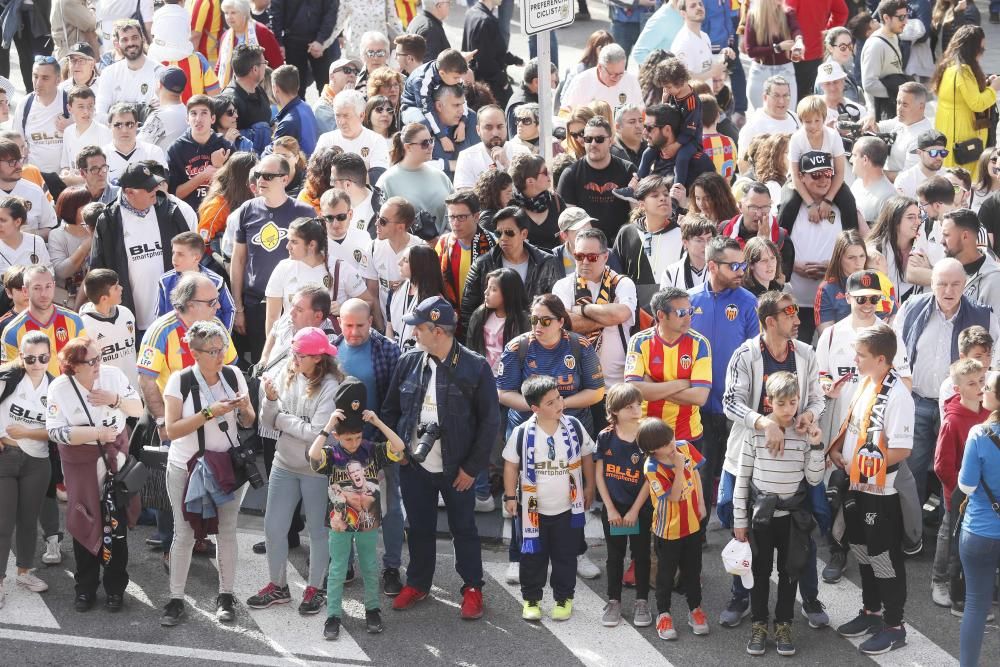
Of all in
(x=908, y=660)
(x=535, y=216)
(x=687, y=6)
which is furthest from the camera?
(x=687, y=6)

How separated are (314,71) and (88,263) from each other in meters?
6.34

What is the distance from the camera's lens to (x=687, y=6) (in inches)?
574

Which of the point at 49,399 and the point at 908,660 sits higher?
the point at 49,399

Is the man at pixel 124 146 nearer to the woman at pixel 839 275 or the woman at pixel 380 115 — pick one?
the woman at pixel 380 115

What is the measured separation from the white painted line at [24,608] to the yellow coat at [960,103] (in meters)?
8.48

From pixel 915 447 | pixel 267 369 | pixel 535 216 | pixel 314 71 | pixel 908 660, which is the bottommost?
pixel 908 660

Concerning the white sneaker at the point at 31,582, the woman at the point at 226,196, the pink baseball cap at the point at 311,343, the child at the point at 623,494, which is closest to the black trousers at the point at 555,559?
the child at the point at 623,494

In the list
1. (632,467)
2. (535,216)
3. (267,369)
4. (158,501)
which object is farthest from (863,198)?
(158,501)

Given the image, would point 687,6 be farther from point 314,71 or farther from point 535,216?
point 535,216

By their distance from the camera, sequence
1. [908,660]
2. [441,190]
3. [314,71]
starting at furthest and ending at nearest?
[314,71]
[441,190]
[908,660]

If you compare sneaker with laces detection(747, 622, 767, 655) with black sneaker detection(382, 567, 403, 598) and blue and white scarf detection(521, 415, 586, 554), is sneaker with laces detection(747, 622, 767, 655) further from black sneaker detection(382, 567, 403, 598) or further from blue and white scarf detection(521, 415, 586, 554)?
black sneaker detection(382, 567, 403, 598)

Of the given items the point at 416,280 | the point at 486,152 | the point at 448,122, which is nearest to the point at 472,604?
the point at 416,280

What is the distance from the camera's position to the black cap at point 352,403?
792 centimetres

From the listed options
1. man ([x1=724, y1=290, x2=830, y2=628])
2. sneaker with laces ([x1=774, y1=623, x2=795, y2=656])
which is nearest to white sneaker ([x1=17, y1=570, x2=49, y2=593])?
man ([x1=724, y1=290, x2=830, y2=628])
